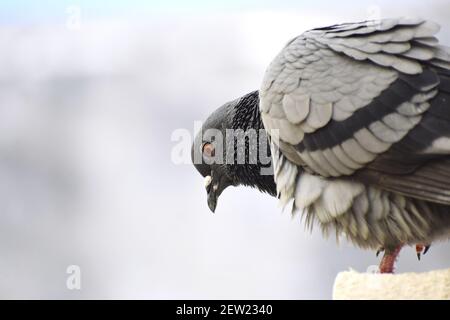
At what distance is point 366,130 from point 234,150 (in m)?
1.53

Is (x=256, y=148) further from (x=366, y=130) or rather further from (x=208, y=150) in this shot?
(x=366, y=130)

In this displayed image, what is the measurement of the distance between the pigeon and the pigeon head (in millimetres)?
705

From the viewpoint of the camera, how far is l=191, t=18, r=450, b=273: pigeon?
14.9ft

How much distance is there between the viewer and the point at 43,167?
34.2 feet

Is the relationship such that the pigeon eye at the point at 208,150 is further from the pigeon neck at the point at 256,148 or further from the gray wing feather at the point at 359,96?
the gray wing feather at the point at 359,96

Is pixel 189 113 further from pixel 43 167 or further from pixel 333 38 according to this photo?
pixel 333 38

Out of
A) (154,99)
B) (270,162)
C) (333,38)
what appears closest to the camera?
(333,38)

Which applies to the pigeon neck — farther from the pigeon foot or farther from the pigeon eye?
the pigeon foot

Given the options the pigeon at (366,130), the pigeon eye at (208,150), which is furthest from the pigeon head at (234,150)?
the pigeon at (366,130)

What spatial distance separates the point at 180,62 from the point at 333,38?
5.94 metres

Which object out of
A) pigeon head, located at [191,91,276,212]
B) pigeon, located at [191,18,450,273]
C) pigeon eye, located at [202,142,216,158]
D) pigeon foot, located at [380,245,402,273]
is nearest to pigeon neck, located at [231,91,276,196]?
pigeon head, located at [191,91,276,212]

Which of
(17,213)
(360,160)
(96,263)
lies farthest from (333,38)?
(17,213)

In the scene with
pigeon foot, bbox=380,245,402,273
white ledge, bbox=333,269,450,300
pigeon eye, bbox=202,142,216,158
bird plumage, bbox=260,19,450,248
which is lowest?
pigeon foot, bbox=380,245,402,273

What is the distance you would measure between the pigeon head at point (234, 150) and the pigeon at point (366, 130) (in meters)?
0.70
